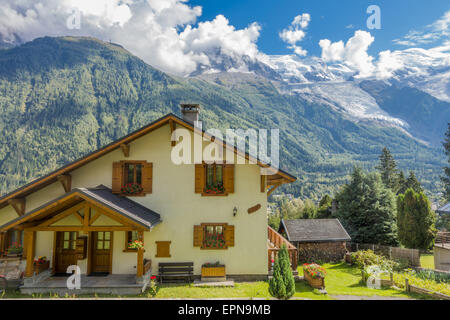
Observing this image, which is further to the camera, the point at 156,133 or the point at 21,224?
the point at 156,133

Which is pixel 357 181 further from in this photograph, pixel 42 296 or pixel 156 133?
pixel 42 296

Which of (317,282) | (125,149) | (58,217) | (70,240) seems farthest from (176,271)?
(317,282)

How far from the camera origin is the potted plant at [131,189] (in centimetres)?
1332

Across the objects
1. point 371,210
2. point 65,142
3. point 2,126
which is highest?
point 2,126

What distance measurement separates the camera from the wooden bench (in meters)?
12.7

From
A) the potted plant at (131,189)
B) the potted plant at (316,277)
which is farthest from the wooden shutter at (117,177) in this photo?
the potted plant at (316,277)

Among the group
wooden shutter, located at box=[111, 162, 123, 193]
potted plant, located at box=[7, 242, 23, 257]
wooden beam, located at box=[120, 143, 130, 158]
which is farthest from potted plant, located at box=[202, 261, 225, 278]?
potted plant, located at box=[7, 242, 23, 257]

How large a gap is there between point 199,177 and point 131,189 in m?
3.33

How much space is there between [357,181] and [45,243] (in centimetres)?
2606

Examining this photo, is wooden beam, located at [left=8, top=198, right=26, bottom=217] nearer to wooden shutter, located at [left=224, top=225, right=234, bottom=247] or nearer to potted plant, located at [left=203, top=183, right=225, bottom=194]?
potted plant, located at [left=203, top=183, right=225, bottom=194]

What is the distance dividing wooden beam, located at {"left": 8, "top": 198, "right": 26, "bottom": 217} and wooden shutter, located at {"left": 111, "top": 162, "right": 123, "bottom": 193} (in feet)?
13.9

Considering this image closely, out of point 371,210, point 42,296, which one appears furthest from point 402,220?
point 42,296
